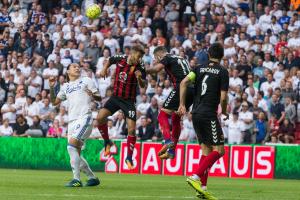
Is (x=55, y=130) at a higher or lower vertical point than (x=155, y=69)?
lower

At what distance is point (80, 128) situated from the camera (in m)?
18.0

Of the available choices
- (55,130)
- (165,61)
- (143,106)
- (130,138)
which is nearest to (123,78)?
(165,61)

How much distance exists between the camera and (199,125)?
1577 centimetres

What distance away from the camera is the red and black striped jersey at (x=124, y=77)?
20.3 meters

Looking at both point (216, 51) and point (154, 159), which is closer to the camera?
point (216, 51)

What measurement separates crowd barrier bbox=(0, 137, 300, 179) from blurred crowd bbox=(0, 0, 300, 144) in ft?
2.99

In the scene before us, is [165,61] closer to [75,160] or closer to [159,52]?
[159,52]

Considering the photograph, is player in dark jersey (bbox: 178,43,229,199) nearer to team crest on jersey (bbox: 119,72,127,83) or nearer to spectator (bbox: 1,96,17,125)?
team crest on jersey (bbox: 119,72,127,83)

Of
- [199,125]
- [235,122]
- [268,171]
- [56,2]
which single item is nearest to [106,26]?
[56,2]

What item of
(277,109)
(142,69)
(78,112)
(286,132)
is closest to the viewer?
(78,112)

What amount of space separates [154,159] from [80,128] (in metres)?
10.7

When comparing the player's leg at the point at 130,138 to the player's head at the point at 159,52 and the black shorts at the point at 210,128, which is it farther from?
the black shorts at the point at 210,128

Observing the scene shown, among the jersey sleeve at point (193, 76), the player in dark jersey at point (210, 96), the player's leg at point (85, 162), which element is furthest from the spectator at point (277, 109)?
the jersey sleeve at point (193, 76)

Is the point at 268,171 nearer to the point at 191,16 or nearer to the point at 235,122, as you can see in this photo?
the point at 235,122
